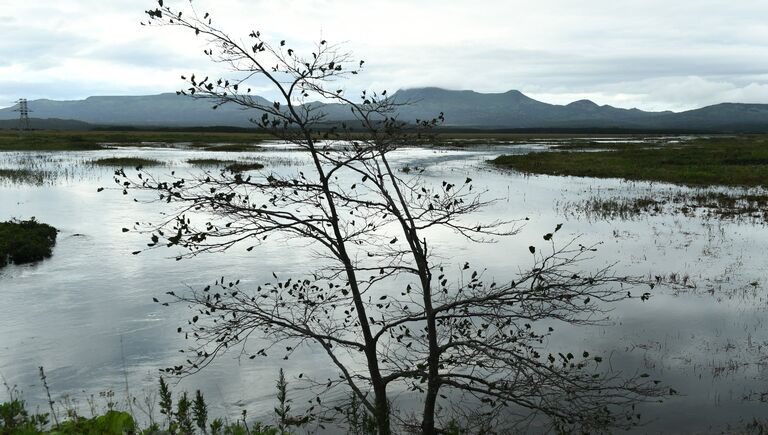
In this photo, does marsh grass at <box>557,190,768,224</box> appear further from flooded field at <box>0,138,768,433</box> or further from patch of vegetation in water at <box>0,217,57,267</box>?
patch of vegetation in water at <box>0,217,57,267</box>

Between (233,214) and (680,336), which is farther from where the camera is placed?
(680,336)

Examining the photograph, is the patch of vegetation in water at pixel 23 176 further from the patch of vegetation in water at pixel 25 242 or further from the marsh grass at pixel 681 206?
the marsh grass at pixel 681 206

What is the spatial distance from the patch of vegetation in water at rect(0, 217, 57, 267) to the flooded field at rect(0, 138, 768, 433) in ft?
1.86

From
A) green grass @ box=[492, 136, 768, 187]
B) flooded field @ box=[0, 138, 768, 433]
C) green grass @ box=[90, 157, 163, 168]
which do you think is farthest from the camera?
green grass @ box=[90, 157, 163, 168]

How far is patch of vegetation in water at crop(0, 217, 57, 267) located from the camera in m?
23.2

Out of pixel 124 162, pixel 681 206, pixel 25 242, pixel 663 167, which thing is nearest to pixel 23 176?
pixel 124 162

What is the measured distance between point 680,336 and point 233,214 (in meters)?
12.0

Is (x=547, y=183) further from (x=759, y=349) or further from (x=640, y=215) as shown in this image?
(x=759, y=349)

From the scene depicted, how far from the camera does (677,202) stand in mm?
37000

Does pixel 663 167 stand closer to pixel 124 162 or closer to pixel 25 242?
pixel 25 242

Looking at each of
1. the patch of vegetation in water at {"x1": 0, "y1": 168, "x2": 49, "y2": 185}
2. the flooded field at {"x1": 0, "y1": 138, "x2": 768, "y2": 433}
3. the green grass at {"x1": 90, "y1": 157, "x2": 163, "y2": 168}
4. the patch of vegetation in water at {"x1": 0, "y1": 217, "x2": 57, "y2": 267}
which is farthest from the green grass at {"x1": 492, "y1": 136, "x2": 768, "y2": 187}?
the patch of vegetation in water at {"x1": 0, "y1": 217, "x2": 57, "y2": 267}

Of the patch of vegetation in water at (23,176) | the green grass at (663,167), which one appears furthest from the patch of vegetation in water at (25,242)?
the green grass at (663,167)

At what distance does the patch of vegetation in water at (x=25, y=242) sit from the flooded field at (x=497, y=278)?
57cm

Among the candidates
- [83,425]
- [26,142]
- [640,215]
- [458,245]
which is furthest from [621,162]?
[26,142]
